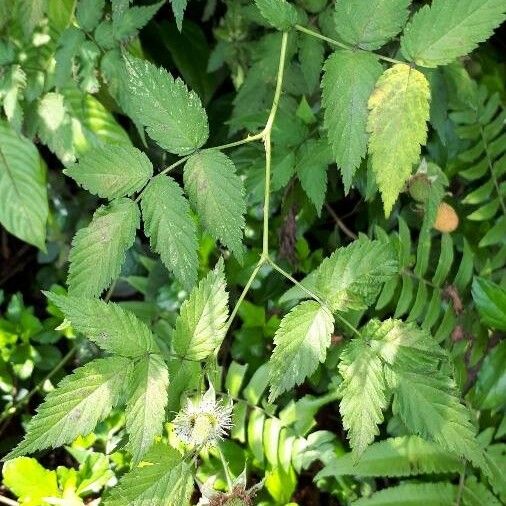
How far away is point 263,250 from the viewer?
86 cm

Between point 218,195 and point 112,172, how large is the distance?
0.13 metres

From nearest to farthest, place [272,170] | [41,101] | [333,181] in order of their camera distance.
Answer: [272,170] < [41,101] < [333,181]

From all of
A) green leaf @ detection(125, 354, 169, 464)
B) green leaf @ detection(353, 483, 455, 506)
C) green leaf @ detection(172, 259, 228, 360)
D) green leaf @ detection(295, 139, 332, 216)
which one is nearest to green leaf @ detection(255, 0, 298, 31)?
green leaf @ detection(295, 139, 332, 216)

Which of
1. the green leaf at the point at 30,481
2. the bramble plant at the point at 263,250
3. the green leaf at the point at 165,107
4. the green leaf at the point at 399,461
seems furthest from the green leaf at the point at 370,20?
the green leaf at the point at 30,481

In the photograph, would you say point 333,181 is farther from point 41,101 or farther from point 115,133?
point 41,101

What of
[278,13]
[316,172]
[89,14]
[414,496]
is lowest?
[414,496]

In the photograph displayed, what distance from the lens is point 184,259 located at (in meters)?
0.79

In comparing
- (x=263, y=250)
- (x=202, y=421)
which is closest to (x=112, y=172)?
(x=263, y=250)

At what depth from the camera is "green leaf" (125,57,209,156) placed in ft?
2.67

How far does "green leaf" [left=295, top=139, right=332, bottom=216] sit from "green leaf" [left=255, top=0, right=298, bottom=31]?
21cm

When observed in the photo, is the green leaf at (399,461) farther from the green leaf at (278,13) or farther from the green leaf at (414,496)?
the green leaf at (278,13)

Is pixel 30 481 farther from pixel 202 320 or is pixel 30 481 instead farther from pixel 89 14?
pixel 89 14

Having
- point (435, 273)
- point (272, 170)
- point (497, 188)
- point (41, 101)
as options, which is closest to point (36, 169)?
point (41, 101)

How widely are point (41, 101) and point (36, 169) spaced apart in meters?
0.13
